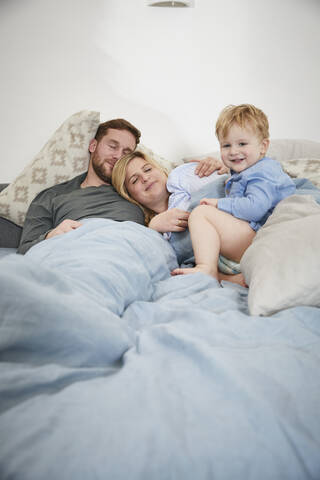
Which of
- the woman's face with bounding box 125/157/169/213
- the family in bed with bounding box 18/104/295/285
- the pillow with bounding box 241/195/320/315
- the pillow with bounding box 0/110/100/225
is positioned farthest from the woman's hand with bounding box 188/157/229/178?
the pillow with bounding box 241/195/320/315

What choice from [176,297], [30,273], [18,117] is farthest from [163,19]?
[30,273]

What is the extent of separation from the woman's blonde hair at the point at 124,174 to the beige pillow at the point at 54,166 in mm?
189

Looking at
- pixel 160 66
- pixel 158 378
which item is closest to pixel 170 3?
pixel 160 66

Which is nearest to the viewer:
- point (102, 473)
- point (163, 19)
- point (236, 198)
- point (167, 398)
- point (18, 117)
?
point (102, 473)

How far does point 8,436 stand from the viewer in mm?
388

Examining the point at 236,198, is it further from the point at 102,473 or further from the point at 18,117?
the point at 18,117

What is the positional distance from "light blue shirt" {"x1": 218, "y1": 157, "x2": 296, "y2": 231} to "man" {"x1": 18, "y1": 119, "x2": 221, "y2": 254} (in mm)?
307

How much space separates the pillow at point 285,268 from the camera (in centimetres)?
76

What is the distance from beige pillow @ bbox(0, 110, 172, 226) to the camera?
1.83 metres

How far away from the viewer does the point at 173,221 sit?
147cm

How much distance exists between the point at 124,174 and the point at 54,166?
0.41 meters

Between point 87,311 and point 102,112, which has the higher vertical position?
point 102,112

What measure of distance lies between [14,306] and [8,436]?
0.19 metres

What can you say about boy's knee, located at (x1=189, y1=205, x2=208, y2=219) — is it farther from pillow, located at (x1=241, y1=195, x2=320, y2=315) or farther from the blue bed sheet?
the blue bed sheet
